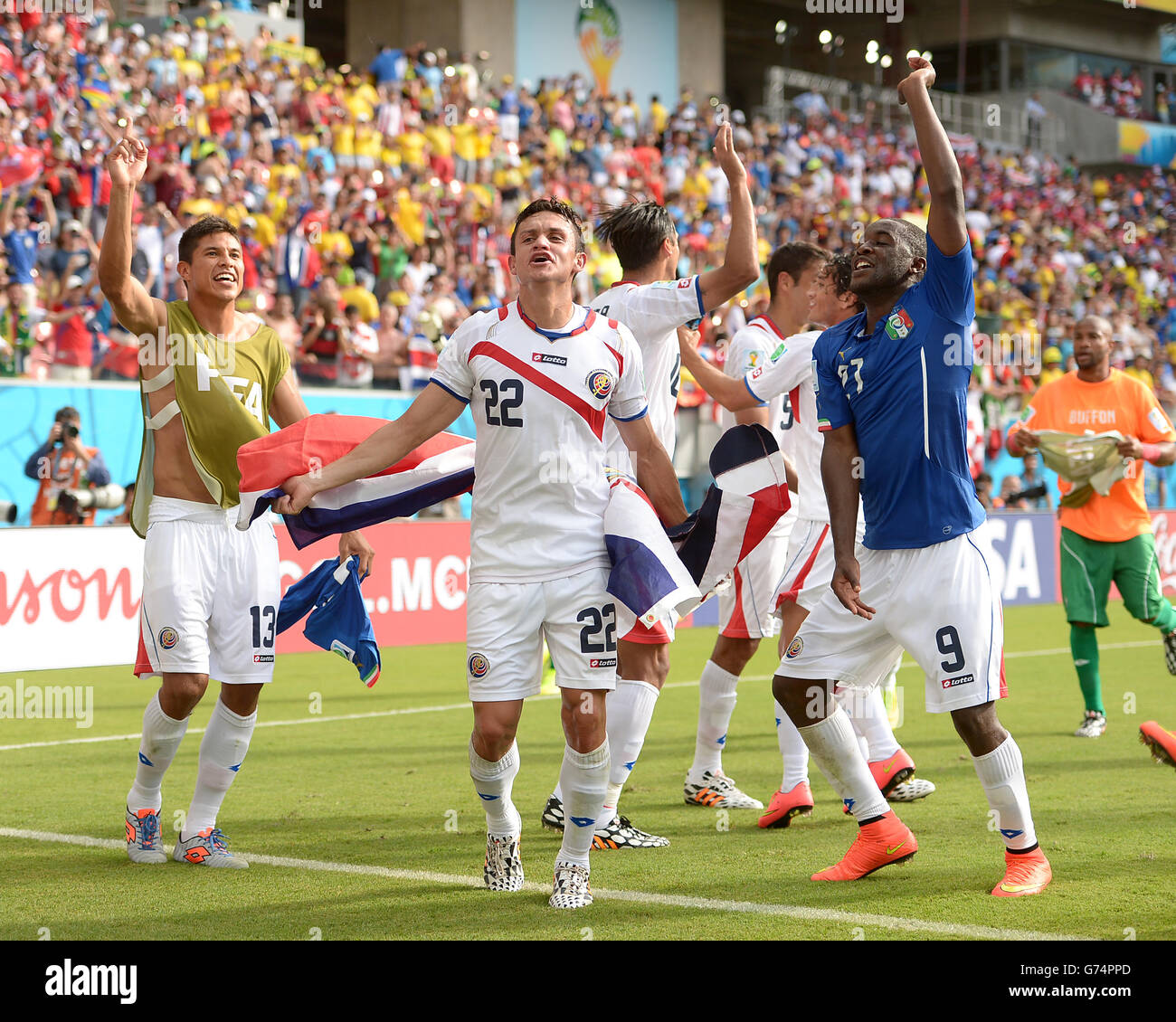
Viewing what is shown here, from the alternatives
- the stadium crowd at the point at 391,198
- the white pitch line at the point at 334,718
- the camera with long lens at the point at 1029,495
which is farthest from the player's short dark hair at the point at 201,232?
the camera with long lens at the point at 1029,495

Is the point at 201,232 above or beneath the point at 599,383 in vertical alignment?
above

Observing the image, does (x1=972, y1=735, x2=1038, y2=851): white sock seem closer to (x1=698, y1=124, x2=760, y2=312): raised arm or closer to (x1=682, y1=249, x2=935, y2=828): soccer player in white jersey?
(x1=682, y1=249, x2=935, y2=828): soccer player in white jersey

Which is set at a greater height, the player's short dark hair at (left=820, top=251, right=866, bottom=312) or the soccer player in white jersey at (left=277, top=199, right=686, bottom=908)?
the player's short dark hair at (left=820, top=251, right=866, bottom=312)

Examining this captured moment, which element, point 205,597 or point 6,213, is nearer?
point 205,597

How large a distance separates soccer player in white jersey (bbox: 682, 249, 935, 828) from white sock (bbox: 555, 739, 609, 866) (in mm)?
1496

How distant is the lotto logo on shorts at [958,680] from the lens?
193 inches

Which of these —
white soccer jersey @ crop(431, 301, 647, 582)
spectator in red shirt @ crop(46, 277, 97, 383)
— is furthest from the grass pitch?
spectator in red shirt @ crop(46, 277, 97, 383)

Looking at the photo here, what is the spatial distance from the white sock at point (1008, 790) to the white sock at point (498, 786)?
157 centimetres

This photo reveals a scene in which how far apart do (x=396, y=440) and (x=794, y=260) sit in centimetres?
273

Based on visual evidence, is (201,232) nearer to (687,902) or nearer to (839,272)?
(839,272)

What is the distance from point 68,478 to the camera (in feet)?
41.6

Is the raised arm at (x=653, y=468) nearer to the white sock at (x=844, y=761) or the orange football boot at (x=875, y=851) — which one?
the white sock at (x=844, y=761)

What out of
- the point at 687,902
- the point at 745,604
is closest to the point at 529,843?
the point at 687,902

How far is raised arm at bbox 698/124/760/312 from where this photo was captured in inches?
215
